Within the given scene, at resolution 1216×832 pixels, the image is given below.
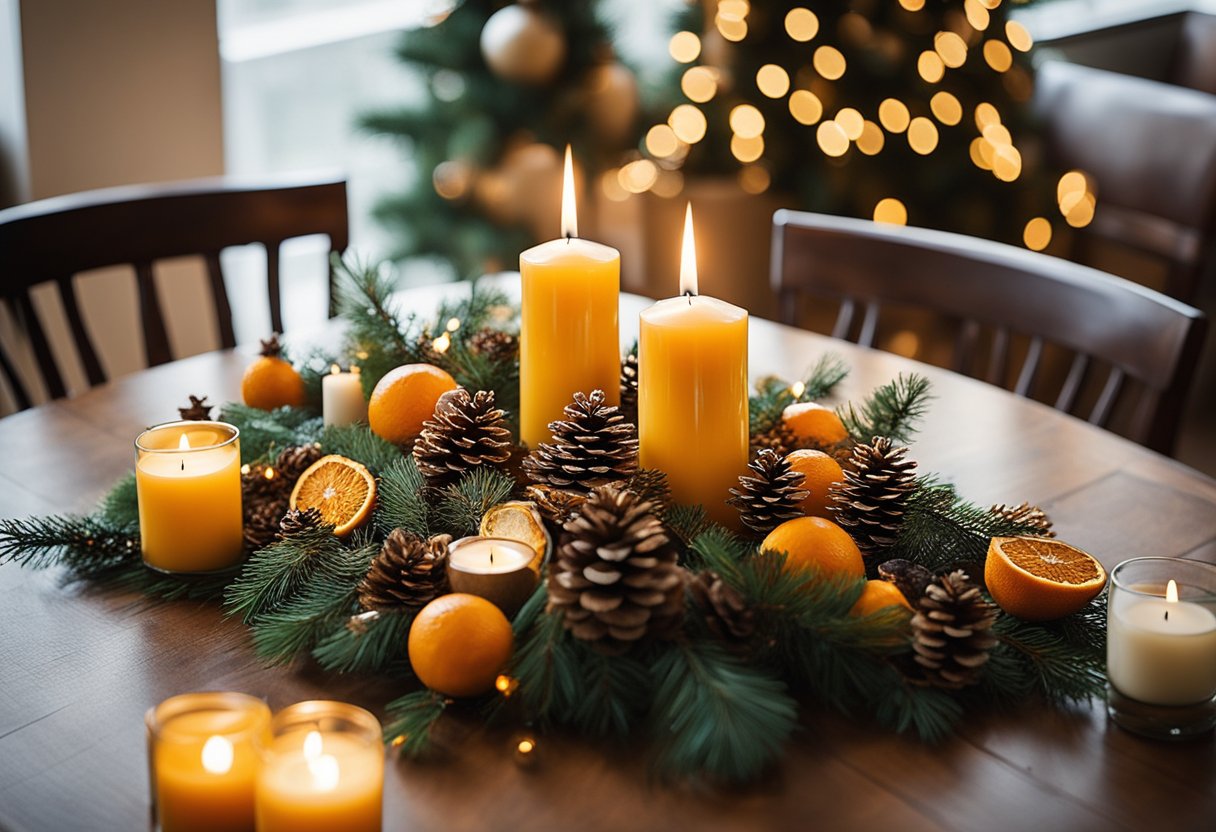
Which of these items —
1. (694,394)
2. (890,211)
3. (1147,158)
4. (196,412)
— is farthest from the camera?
(890,211)

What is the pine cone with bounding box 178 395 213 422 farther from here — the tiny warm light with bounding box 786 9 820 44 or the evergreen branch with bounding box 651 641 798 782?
the tiny warm light with bounding box 786 9 820 44

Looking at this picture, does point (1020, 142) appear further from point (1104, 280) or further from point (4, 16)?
point (4, 16)

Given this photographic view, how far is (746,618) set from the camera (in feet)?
2.29

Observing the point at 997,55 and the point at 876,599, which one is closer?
the point at 876,599

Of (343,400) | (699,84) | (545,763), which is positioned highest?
(699,84)

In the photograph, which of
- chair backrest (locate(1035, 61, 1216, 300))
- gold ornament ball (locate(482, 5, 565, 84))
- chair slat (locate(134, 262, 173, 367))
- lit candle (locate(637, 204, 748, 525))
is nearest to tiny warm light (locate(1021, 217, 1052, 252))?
chair backrest (locate(1035, 61, 1216, 300))

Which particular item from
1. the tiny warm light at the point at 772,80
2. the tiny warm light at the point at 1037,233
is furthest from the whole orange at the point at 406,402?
the tiny warm light at the point at 1037,233

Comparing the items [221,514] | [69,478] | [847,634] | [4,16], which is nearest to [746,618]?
[847,634]

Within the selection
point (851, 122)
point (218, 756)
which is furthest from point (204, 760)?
point (851, 122)

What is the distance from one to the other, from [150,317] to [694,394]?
921 millimetres

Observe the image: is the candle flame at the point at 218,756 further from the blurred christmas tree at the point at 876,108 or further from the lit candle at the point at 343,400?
the blurred christmas tree at the point at 876,108

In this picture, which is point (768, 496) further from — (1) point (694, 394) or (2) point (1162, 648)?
(2) point (1162, 648)

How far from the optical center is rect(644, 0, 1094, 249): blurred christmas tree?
8.36ft

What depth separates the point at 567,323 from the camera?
2.86 feet
